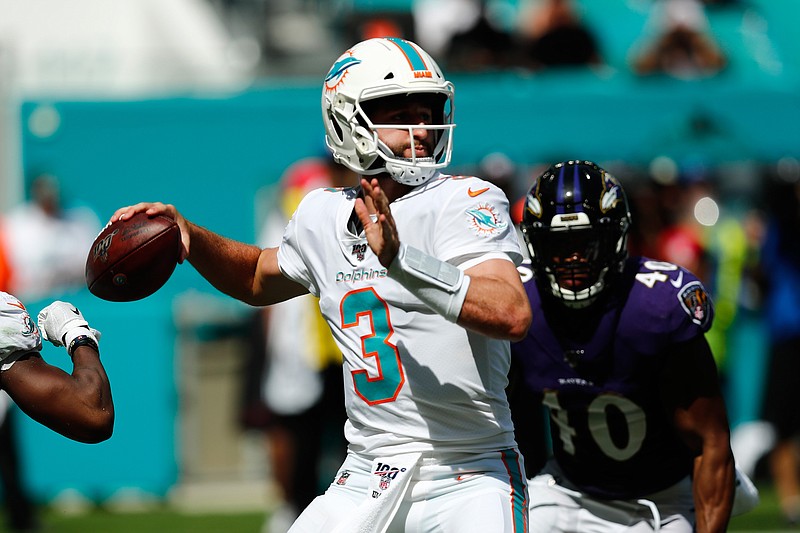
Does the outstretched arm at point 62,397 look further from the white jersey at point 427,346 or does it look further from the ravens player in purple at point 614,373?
the ravens player in purple at point 614,373

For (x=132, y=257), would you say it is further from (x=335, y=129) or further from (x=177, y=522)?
(x=177, y=522)

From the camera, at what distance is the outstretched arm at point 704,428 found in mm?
3934

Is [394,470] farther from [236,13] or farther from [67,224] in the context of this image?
[236,13]

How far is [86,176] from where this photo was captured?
10.7 m

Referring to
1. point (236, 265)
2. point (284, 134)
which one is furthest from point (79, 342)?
point (284, 134)

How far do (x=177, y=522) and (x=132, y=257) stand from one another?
185 inches

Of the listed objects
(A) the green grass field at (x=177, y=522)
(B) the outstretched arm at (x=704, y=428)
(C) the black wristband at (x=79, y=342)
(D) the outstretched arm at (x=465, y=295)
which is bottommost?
(A) the green grass field at (x=177, y=522)

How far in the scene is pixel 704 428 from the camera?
13.0ft

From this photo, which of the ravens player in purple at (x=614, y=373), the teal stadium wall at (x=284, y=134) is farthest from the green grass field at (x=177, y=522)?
the ravens player in purple at (x=614, y=373)

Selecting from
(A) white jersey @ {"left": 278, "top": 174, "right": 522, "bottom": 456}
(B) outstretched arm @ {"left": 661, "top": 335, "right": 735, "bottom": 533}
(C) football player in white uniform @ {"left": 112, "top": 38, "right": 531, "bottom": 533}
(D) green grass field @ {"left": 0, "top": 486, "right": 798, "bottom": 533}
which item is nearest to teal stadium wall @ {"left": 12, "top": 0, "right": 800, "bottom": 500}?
(D) green grass field @ {"left": 0, "top": 486, "right": 798, "bottom": 533}

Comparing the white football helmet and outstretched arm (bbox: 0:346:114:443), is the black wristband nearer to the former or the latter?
outstretched arm (bbox: 0:346:114:443)

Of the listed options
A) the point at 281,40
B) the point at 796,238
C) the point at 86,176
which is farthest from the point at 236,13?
the point at 796,238

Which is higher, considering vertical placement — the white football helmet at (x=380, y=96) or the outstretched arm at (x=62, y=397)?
the white football helmet at (x=380, y=96)

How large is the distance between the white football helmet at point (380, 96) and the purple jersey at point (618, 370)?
0.72 m
